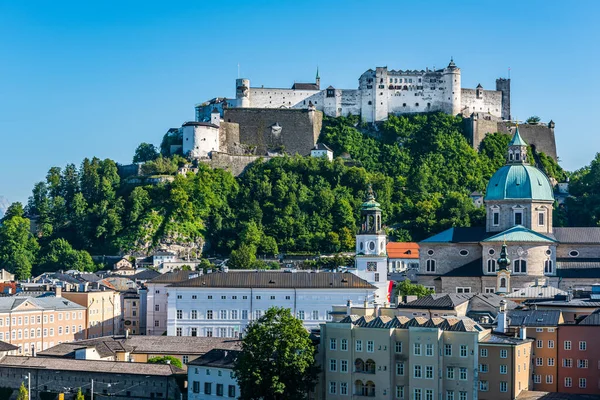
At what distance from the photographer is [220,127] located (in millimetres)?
120812

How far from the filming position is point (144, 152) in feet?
413

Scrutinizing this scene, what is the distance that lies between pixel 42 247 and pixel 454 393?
232 feet

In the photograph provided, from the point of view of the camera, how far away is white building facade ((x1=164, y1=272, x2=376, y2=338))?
236 feet

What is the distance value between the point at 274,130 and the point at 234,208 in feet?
48.5

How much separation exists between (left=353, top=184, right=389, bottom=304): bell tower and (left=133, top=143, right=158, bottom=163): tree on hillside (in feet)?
156

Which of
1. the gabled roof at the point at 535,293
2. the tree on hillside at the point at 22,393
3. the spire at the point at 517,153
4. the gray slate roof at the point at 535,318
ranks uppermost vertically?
the spire at the point at 517,153

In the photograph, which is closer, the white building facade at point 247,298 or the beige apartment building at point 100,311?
the white building facade at point 247,298

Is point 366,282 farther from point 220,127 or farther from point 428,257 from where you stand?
point 220,127

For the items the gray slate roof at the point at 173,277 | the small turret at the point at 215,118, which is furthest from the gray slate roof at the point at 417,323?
the small turret at the point at 215,118

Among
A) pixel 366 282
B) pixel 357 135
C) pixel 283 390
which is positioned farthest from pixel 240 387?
pixel 357 135

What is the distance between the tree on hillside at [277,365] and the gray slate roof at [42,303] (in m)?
24.6

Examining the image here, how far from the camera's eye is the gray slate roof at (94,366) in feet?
181

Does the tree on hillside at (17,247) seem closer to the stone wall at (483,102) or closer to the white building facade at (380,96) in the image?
the white building facade at (380,96)

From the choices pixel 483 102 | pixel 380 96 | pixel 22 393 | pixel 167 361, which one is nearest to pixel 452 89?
pixel 483 102
